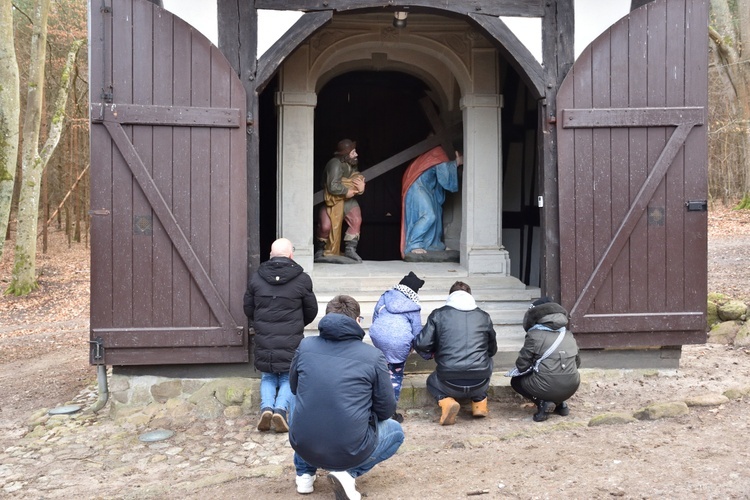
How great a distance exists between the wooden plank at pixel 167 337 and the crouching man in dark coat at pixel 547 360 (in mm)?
2244

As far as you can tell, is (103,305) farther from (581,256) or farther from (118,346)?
(581,256)

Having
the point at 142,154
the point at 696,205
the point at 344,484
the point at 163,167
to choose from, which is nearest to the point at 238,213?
the point at 163,167

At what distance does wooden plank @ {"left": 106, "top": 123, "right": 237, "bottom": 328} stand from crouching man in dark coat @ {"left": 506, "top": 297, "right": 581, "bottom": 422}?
2293 mm

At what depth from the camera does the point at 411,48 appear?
26.8 ft

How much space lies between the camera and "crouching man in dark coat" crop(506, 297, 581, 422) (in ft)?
17.5

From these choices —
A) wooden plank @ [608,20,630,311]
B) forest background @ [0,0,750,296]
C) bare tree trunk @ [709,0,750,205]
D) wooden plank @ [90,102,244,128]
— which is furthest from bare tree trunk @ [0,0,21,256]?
bare tree trunk @ [709,0,750,205]

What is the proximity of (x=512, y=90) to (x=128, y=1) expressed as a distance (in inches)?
188

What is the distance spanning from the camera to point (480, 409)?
18.0 feet

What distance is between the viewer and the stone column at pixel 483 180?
25.4 ft

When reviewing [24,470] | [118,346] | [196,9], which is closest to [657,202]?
[196,9]

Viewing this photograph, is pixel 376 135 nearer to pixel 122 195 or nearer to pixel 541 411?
pixel 122 195

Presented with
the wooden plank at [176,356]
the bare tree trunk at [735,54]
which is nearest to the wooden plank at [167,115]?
the wooden plank at [176,356]

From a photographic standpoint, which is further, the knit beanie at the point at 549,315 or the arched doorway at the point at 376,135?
the arched doorway at the point at 376,135

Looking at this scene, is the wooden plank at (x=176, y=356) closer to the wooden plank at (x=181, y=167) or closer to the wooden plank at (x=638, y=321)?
the wooden plank at (x=181, y=167)
